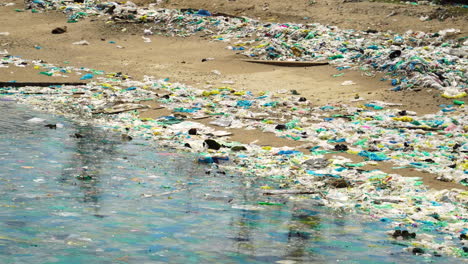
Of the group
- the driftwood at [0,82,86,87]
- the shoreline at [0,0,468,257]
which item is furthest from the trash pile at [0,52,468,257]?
the driftwood at [0,82,86,87]

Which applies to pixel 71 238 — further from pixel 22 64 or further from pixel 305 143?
pixel 22 64

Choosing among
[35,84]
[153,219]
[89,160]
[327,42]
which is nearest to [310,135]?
[89,160]

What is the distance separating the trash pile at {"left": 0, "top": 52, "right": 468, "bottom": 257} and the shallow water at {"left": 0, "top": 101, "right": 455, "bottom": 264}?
1.12 ft

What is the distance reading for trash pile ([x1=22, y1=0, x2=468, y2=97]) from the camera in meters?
10.1

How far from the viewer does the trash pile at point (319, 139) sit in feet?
16.3

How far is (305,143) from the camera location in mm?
7168

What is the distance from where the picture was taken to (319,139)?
24.0 ft

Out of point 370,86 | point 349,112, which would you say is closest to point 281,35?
point 370,86

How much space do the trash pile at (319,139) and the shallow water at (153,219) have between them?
341mm

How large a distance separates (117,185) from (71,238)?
1503 mm

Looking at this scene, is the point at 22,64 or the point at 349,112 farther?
the point at 22,64

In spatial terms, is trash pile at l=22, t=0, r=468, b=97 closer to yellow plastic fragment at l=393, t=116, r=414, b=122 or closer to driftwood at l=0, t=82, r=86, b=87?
yellow plastic fragment at l=393, t=116, r=414, b=122

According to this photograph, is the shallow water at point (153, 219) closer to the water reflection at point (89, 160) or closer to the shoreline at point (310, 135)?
the water reflection at point (89, 160)

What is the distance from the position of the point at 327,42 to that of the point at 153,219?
9.13m
